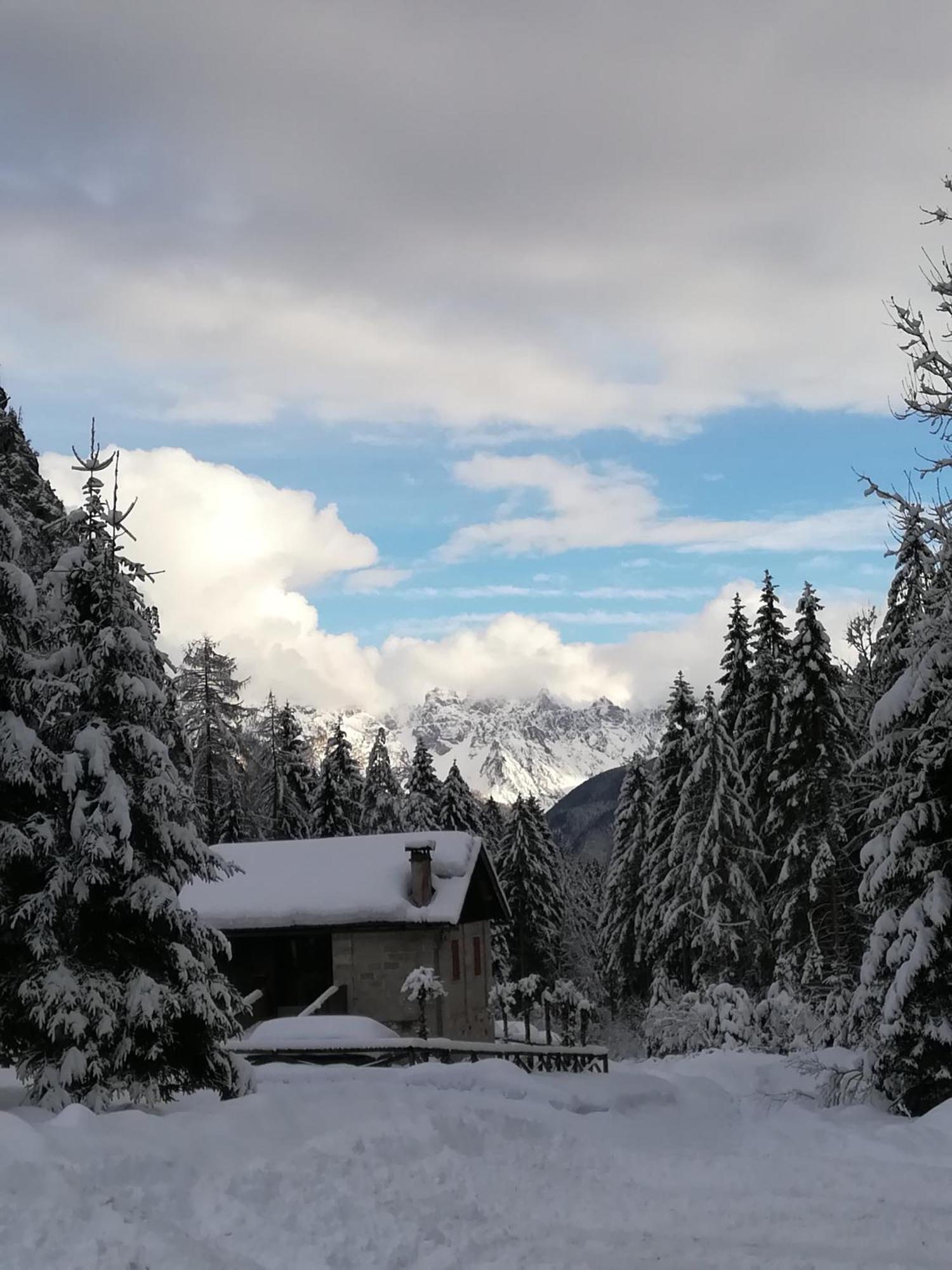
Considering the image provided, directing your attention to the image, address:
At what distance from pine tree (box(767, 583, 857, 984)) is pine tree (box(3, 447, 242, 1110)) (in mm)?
23840

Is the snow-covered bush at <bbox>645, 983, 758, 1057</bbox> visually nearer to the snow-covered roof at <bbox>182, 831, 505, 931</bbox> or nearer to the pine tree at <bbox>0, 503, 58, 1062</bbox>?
the snow-covered roof at <bbox>182, 831, 505, 931</bbox>

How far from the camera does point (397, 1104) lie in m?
13.1

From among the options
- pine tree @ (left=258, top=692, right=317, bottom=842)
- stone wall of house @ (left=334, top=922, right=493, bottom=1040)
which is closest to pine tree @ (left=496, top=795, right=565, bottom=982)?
pine tree @ (left=258, top=692, right=317, bottom=842)

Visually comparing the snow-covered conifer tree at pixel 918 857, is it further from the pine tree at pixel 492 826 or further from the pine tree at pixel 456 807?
the pine tree at pixel 492 826

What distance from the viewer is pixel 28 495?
105ft

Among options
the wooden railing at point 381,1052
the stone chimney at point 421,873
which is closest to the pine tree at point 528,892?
the stone chimney at point 421,873

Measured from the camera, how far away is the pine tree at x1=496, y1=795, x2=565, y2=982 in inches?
2206

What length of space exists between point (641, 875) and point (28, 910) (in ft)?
134

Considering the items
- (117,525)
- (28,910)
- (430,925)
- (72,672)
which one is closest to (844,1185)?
(28,910)

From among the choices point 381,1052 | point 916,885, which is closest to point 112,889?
point 381,1052

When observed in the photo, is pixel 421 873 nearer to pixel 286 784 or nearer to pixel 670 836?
pixel 670 836

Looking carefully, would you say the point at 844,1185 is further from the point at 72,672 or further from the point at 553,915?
the point at 553,915

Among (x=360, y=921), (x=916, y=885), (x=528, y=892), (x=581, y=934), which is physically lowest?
(x=581, y=934)

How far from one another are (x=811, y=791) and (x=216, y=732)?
28528 mm
